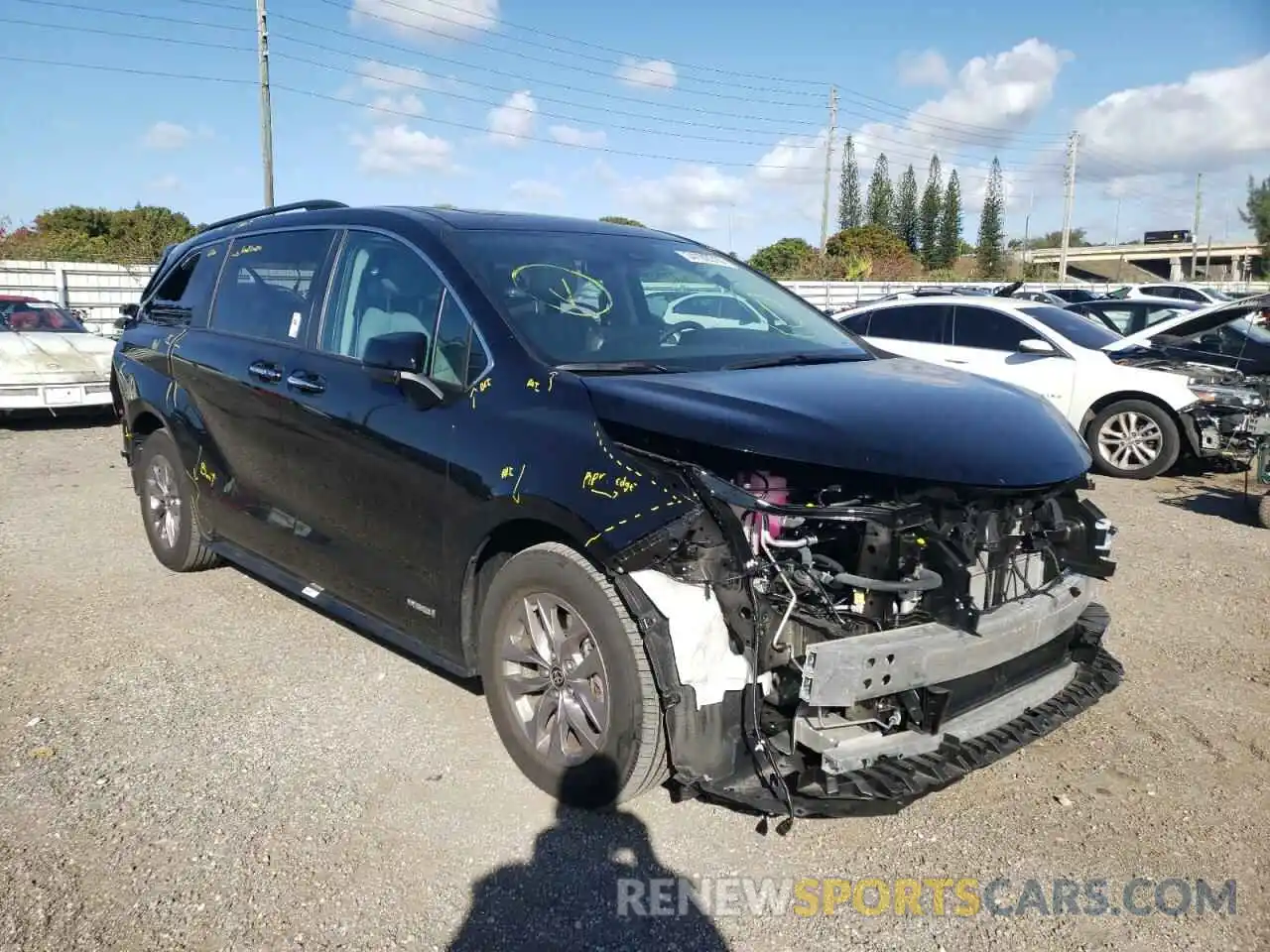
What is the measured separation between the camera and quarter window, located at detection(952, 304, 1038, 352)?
987 centimetres

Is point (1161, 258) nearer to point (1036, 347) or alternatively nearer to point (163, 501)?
point (1036, 347)

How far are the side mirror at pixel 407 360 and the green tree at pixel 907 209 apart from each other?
77325 millimetres

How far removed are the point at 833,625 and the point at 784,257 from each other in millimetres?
51920

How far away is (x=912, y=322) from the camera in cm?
1045

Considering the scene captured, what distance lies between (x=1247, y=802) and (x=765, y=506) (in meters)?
2.05

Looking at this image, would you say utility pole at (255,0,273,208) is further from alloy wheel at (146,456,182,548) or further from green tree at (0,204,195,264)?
alloy wheel at (146,456,182,548)

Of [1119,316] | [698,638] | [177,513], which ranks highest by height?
[1119,316]

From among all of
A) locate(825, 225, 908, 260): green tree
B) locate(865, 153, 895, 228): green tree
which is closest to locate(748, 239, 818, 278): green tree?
locate(825, 225, 908, 260): green tree

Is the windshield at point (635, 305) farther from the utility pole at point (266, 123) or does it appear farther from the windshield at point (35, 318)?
the utility pole at point (266, 123)

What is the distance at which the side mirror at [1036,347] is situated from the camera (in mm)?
9625

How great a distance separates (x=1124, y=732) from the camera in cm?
377

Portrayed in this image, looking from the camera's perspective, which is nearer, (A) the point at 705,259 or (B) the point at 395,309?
(B) the point at 395,309

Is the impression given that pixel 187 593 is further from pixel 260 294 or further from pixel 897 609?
pixel 897 609

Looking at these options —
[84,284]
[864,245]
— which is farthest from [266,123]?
[864,245]
